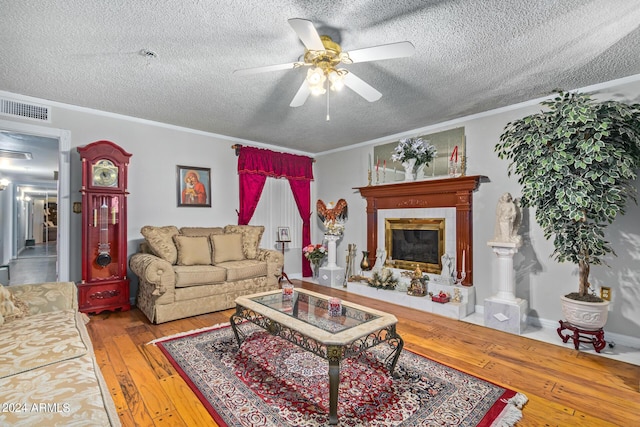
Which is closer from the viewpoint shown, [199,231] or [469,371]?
[469,371]

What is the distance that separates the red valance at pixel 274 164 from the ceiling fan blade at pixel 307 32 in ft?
11.0

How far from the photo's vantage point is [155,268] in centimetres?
328

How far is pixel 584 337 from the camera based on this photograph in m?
2.74

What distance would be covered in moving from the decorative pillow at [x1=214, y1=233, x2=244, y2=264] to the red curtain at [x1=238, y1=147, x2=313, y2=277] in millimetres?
739

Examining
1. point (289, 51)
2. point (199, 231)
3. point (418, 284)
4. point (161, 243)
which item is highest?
point (289, 51)

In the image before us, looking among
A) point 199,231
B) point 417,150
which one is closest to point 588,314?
point 417,150

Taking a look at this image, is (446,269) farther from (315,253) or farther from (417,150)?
(315,253)

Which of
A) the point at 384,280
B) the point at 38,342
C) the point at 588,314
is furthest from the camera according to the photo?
the point at 384,280

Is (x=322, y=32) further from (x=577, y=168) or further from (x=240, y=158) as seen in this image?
(x=240, y=158)

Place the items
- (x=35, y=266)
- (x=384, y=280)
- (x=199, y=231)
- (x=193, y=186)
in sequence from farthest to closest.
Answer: (x=35, y=266), (x=193, y=186), (x=384, y=280), (x=199, y=231)

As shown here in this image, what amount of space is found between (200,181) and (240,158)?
783 millimetres

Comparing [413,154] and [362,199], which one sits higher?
[413,154]

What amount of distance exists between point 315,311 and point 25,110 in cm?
392

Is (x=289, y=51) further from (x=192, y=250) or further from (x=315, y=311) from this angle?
(x=192, y=250)
